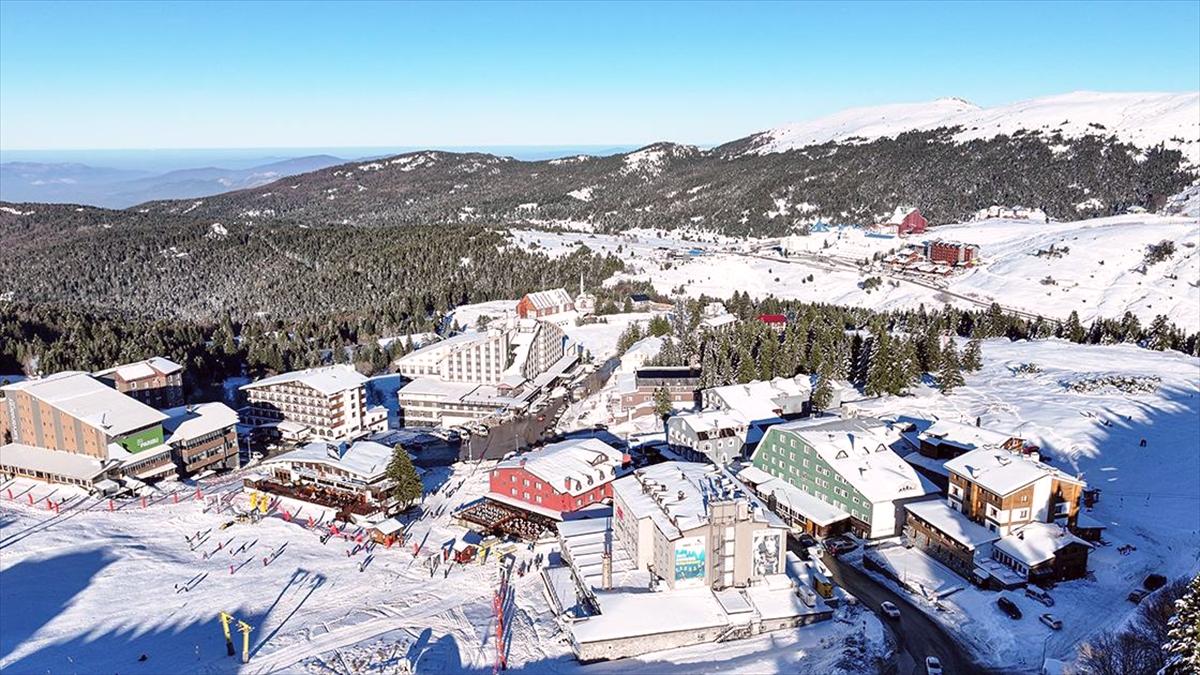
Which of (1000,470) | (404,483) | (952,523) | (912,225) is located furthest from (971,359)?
(912,225)

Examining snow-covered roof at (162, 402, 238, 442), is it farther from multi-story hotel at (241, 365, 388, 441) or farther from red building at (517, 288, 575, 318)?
red building at (517, 288, 575, 318)

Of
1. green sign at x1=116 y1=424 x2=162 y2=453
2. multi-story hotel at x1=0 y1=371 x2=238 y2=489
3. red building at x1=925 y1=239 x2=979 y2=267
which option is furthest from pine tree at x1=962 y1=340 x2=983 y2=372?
green sign at x1=116 y1=424 x2=162 y2=453

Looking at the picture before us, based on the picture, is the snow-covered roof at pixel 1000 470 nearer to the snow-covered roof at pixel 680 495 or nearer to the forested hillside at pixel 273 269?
the snow-covered roof at pixel 680 495

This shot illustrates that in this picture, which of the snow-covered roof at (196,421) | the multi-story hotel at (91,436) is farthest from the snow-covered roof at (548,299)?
the multi-story hotel at (91,436)

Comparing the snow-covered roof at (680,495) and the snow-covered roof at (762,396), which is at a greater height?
the snow-covered roof at (680,495)

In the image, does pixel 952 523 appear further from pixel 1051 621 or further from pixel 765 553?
pixel 765 553

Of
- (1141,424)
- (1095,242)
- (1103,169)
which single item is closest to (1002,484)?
(1141,424)

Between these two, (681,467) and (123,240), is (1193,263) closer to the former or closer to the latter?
(681,467)
